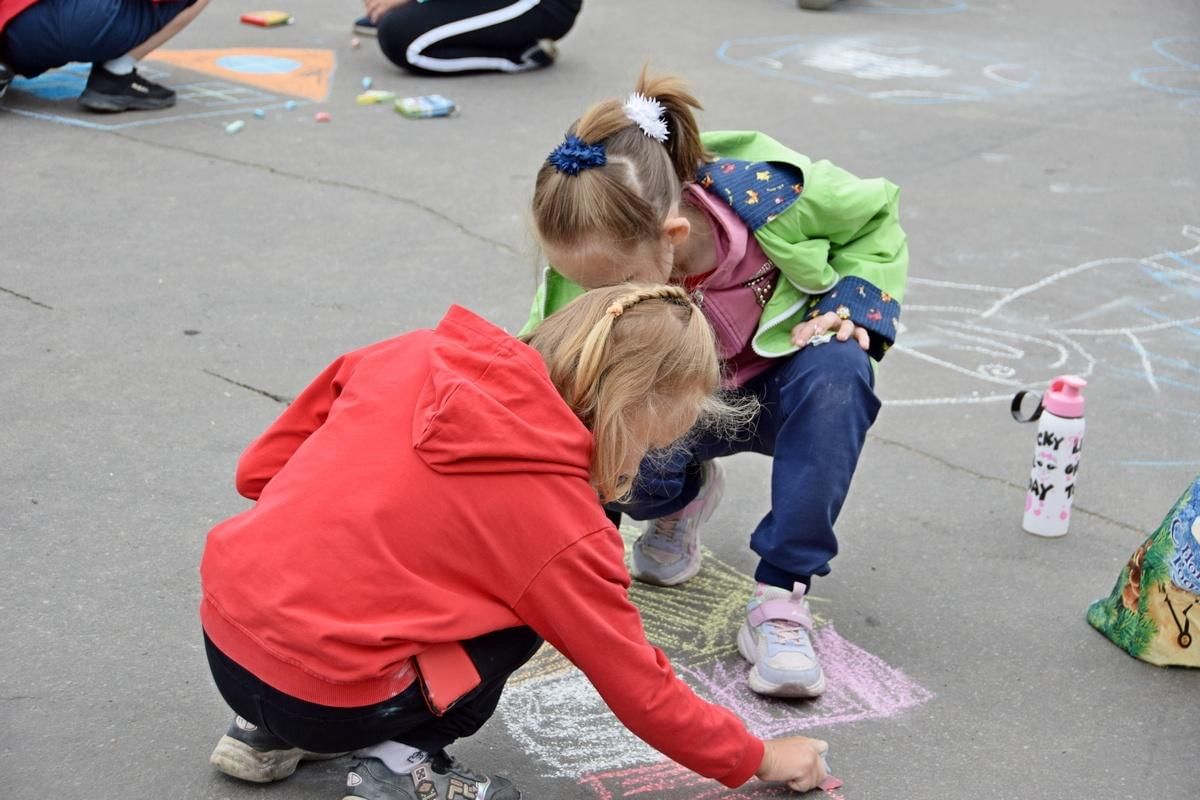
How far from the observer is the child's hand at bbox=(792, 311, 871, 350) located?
241cm

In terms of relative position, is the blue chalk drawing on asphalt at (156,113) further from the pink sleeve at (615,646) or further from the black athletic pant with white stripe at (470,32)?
the pink sleeve at (615,646)

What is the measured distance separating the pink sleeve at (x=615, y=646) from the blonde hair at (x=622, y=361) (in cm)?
14

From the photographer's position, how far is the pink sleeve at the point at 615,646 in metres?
1.75

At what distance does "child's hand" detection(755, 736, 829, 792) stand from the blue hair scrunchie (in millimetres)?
942

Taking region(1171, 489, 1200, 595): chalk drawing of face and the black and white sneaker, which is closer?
region(1171, 489, 1200, 595): chalk drawing of face

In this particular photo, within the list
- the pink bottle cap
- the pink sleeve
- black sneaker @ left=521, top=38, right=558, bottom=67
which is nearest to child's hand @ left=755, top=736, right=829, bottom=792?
the pink sleeve

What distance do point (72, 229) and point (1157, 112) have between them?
4850 millimetres

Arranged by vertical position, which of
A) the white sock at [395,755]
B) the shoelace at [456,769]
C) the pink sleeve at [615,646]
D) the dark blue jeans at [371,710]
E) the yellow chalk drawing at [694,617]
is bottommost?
the yellow chalk drawing at [694,617]

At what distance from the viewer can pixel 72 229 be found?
418 centimetres

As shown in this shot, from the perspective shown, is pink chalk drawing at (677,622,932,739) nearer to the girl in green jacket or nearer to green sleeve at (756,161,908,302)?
the girl in green jacket

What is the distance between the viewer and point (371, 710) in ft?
5.92

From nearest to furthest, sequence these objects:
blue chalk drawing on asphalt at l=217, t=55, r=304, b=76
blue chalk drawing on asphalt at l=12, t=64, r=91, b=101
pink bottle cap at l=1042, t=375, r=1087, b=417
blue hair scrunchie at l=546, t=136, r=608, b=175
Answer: blue hair scrunchie at l=546, t=136, r=608, b=175, pink bottle cap at l=1042, t=375, r=1087, b=417, blue chalk drawing on asphalt at l=12, t=64, r=91, b=101, blue chalk drawing on asphalt at l=217, t=55, r=304, b=76

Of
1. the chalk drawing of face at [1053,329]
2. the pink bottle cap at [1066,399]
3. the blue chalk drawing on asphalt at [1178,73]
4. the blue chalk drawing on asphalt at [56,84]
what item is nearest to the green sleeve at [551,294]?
the pink bottle cap at [1066,399]

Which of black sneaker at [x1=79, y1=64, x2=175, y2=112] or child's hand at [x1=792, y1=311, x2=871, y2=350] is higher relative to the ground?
child's hand at [x1=792, y1=311, x2=871, y2=350]
